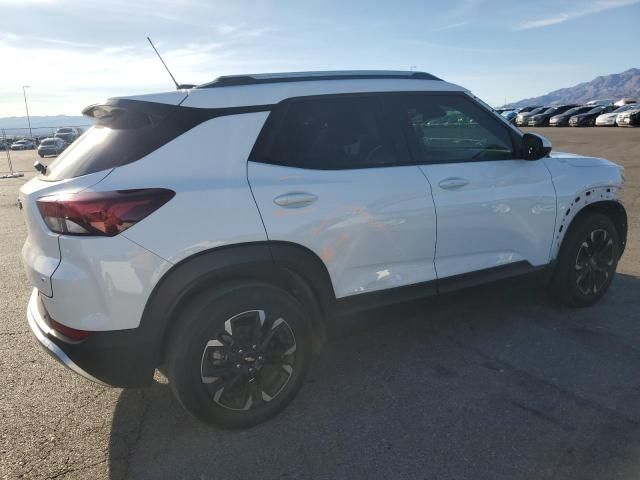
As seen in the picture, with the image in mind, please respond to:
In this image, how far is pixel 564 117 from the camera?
1703 inches

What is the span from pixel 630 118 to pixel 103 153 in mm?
38576

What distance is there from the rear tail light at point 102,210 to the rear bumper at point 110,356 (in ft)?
1.66

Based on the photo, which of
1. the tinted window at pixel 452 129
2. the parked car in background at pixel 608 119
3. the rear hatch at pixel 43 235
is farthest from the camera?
the parked car in background at pixel 608 119

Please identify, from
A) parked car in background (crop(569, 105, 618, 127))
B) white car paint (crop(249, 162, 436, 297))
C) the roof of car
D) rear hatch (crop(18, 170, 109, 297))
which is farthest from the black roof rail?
parked car in background (crop(569, 105, 618, 127))

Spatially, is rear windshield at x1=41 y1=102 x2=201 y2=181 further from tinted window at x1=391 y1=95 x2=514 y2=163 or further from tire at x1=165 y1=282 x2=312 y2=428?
tinted window at x1=391 y1=95 x2=514 y2=163

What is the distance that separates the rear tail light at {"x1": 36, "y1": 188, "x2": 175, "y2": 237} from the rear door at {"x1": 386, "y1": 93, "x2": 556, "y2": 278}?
1708 millimetres

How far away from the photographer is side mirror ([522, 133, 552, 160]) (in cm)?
377

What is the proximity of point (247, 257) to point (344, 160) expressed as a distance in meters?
0.86

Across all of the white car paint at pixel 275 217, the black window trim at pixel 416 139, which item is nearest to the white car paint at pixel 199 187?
the white car paint at pixel 275 217

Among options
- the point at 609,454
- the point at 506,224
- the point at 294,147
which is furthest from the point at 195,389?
the point at 506,224

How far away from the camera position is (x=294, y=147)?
9.82 ft

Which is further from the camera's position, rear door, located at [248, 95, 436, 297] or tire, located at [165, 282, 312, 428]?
rear door, located at [248, 95, 436, 297]

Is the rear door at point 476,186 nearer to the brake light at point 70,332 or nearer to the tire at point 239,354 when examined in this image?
the tire at point 239,354

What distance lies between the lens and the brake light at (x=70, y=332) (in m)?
2.55
